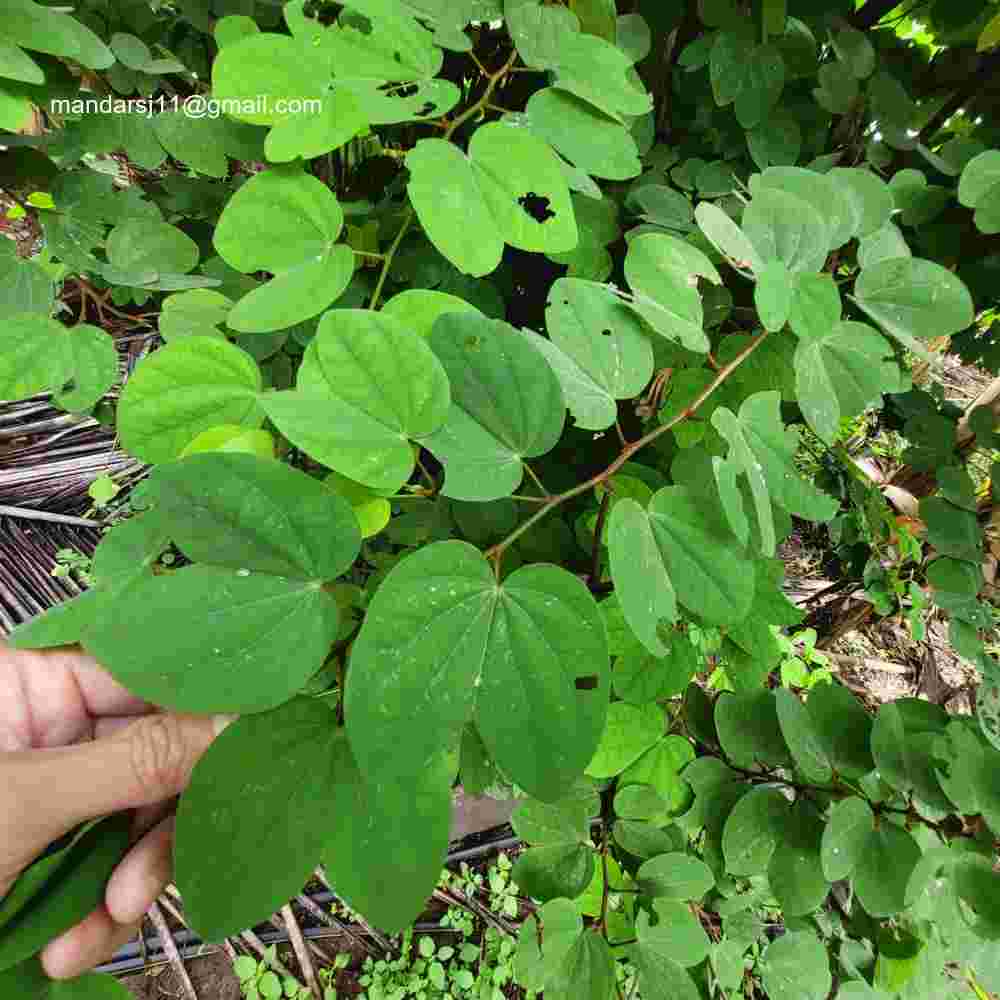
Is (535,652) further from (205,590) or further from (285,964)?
(285,964)

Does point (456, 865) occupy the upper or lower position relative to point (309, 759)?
lower

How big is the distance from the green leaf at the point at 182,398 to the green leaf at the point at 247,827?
0.22 metres

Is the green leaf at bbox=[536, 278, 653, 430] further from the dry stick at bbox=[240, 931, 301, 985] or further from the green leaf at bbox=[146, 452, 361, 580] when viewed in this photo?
the dry stick at bbox=[240, 931, 301, 985]

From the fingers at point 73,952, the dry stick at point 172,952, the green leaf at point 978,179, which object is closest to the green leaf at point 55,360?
the fingers at point 73,952

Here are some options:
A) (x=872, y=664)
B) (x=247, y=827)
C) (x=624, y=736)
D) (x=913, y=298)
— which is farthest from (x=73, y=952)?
(x=872, y=664)

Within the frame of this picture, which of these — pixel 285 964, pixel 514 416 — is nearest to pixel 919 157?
pixel 514 416

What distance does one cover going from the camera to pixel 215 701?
0.31 m

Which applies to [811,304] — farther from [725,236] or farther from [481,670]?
[481,670]

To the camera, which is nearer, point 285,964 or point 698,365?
point 698,365

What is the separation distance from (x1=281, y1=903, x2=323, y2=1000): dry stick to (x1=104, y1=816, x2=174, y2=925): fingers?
0.80 meters

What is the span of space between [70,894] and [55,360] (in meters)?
0.44

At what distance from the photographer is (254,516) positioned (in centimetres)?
33

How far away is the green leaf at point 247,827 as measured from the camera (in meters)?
0.32

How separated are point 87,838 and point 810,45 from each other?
36.4 inches
